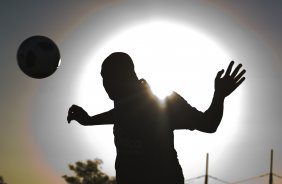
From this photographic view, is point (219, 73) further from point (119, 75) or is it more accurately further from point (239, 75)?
point (119, 75)

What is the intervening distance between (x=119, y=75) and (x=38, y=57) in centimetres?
556

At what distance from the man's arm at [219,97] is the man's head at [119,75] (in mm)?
970

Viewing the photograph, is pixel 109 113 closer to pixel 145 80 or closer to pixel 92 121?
pixel 92 121

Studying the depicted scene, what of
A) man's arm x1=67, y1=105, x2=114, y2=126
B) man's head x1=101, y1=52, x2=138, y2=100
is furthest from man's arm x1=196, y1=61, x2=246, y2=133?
man's arm x1=67, y1=105, x2=114, y2=126

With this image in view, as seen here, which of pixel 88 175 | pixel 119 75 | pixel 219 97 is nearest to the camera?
pixel 219 97

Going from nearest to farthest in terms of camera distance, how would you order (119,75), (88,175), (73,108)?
(119,75) < (73,108) < (88,175)

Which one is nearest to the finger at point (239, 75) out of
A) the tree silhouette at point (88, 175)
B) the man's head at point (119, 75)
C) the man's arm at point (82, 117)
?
the man's head at point (119, 75)

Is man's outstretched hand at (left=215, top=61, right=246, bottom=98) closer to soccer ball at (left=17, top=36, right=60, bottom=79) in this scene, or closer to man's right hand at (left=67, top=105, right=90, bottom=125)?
man's right hand at (left=67, top=105, right=90, bottom=125)

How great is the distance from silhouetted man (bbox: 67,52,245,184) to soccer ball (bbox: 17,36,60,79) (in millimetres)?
5025

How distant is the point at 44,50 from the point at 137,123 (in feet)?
19.3

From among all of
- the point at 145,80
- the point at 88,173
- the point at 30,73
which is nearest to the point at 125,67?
the point at 145,80

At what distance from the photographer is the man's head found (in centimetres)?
607

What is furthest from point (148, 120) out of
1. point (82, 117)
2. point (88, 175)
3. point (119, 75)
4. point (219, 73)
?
point (88, 175)

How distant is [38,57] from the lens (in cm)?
1123
